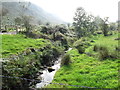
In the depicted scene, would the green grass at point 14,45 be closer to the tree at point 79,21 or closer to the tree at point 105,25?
the tree at point 79,21

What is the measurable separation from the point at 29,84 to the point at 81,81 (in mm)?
5378

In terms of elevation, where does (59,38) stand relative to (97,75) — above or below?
above

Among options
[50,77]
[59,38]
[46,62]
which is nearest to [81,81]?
[50,77]

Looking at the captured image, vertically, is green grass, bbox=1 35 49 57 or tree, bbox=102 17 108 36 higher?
tree, bbox=102 17 108 36

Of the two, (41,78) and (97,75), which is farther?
(41,78)

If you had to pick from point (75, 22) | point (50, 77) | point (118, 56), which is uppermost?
point (75, 22)

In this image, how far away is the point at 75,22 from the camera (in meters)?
66.1

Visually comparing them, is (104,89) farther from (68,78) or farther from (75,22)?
(75,22)

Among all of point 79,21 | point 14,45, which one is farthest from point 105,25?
point 14,45

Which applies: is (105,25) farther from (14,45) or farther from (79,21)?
(14,45)

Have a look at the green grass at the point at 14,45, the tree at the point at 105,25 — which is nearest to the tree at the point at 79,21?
the tree at the point at 105,25

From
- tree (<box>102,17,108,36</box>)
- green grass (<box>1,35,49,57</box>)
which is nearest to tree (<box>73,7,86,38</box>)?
tree (<box>102,17,108,36</box>)

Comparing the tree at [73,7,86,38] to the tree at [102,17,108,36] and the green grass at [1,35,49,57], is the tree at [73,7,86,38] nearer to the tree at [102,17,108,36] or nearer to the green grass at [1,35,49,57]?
the tree at [102,17,108,36]

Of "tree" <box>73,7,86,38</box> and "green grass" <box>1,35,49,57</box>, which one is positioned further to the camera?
"tree" <box>73,7,86,38</box>
